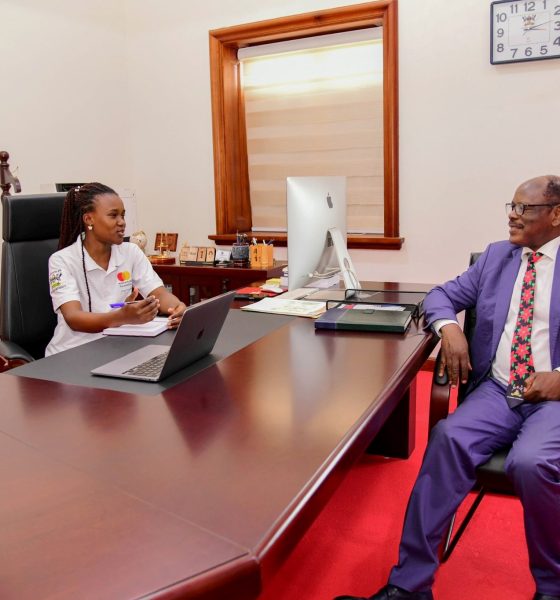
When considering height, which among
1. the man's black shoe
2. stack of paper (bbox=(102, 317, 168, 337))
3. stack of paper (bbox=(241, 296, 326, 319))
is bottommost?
the man's black shoe

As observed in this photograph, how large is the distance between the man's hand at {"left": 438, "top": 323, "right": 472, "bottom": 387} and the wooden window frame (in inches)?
72.9

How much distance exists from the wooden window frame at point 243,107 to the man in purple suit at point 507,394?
1711 mm

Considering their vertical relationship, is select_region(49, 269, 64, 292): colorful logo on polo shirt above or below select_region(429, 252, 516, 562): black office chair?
above

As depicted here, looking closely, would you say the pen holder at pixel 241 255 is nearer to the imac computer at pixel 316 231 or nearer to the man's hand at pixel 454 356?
the imac computer at pixel 316 231

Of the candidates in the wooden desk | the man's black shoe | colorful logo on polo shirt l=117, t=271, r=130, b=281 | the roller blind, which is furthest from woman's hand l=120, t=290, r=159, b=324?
the roller blind

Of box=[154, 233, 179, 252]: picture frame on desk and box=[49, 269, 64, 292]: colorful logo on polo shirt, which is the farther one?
box=[154, 233, 179, 252]: picture frame on desk

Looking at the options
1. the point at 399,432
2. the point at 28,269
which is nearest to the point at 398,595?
the point at 399,432

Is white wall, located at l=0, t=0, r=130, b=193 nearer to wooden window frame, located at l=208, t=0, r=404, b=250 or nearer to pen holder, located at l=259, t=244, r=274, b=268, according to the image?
wooden window frame, located at l=208, t=0, r=404, b=250

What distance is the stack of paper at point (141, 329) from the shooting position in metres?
1.92

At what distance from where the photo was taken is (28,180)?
→ 373 centimetres

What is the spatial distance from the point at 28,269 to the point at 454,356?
1593 mm

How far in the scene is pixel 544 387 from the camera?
171 cm

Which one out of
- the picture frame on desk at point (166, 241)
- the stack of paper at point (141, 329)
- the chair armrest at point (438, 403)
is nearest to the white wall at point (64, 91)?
the picture frame on desk at point (166, 241)

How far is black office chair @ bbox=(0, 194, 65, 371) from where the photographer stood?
2227 mm
